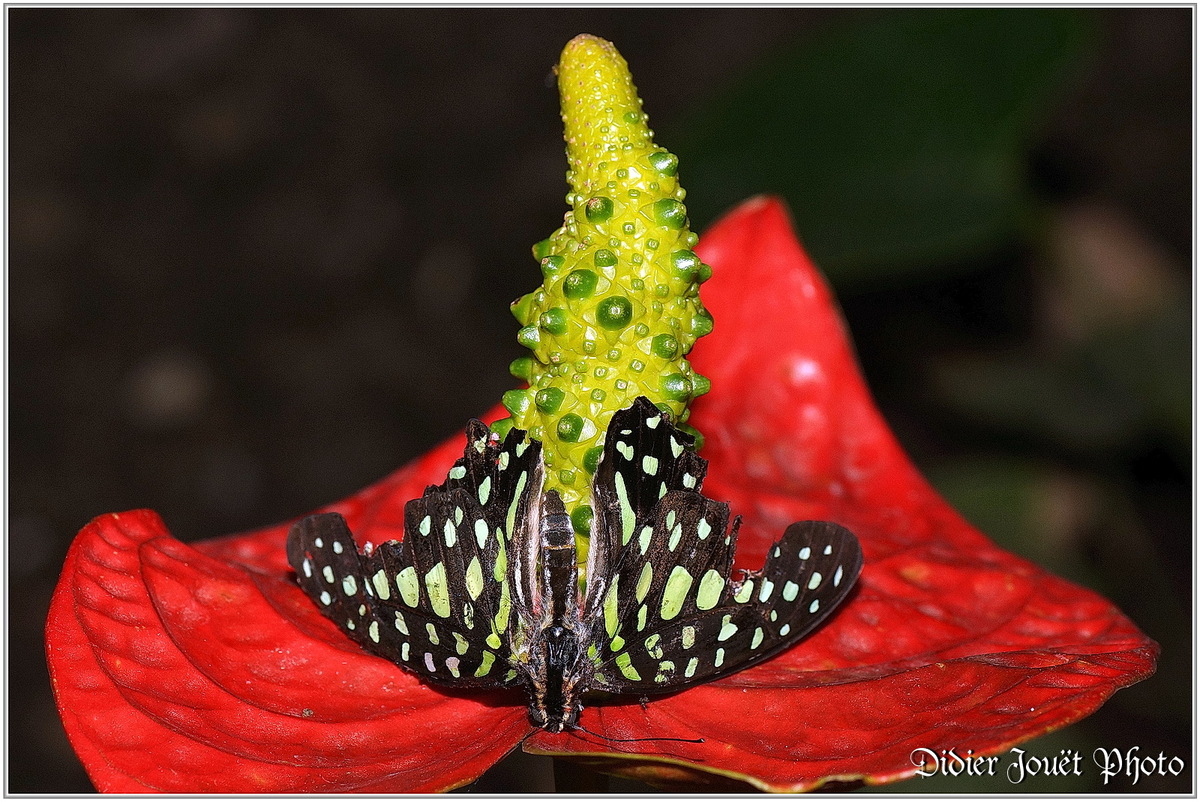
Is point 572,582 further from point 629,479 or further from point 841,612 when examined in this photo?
point 841,612

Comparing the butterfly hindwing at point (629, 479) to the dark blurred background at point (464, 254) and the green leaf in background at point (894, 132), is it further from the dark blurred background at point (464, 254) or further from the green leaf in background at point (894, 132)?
the dark blurred background at point (464, 254)

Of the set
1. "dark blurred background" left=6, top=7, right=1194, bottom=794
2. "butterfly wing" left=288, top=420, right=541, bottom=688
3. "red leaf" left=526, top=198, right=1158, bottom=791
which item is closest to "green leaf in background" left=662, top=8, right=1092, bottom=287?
"dark blurred background" left=6, top=7, right=1194, bottom=794

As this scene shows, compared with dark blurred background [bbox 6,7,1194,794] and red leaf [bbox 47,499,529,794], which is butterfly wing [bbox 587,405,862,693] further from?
dark blurred background [bbox 6,7,1194,794]

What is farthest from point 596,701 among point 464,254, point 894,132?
point 464,254

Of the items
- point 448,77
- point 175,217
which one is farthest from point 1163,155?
point 175,217

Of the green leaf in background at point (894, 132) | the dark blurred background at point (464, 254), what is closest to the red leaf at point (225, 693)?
the green leaf in background at point (894, 132)

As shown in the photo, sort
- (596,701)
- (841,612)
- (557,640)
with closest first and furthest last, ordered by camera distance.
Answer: (557,640), (596,701), (841,612)

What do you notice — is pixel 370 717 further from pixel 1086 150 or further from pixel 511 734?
pixel 1086 150
